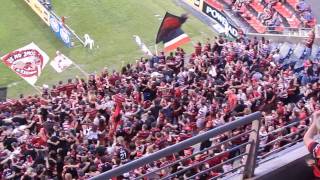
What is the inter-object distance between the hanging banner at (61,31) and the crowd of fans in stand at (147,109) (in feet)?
23.6

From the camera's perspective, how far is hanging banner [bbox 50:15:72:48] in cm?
2666

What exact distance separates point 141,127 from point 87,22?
1629 centimetres

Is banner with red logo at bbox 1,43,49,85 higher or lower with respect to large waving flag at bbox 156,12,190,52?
lower

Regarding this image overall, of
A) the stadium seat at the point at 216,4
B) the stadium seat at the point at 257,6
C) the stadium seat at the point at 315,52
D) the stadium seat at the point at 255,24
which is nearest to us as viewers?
the stadium seat at the point at 315,52

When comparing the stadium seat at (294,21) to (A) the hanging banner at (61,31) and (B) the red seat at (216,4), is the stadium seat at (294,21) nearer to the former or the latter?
(B) the red seat at (216,4)

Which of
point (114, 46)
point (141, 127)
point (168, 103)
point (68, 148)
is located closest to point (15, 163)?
point (68, 148)

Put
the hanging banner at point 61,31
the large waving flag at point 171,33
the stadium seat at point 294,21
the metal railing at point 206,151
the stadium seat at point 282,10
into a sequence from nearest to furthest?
the metal railing at point 206,151, the large waving flag at point 171,33, the hanging banner at point 61,31, the stadium seat at point 294,21, the stadium seat at point 282,10

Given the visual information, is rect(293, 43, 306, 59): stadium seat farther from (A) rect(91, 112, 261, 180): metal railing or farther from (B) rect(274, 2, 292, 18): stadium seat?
(A) rect(91, 112, 261, 180): metal railing

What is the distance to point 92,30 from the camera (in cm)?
2877

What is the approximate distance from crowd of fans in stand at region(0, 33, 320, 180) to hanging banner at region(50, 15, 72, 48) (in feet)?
23.6

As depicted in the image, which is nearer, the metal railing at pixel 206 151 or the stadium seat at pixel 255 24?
the metal railing at pixel 206 151

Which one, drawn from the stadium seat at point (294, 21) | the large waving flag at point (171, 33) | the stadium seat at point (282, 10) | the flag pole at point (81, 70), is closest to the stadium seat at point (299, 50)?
the stadium seat at point (294, 21)

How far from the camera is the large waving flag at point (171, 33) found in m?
20.0

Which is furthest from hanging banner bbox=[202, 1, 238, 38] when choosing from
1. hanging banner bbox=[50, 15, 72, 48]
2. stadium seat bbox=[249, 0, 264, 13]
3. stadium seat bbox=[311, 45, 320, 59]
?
hanging banner bbox=[50, 15, 72, 48]
